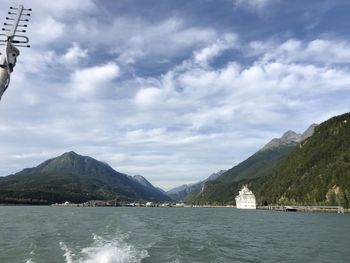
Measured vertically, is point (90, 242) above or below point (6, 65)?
below

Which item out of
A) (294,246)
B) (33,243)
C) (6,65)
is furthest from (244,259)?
(6,65)

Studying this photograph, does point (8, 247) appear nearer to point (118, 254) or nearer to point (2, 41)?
point (118, 254)

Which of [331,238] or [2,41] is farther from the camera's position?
[331,238]

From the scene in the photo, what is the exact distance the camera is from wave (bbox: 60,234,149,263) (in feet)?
159

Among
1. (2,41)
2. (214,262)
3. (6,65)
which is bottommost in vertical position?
(214,262)

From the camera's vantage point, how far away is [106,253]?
5212 cm

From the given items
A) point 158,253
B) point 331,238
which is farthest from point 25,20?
point 331,238

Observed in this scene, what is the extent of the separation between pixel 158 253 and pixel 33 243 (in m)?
20.7

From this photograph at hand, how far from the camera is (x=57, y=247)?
5934cm

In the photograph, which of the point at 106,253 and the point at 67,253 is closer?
the point at 106,253

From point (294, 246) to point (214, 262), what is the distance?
20403 millimetres

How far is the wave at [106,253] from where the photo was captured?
48312 mm

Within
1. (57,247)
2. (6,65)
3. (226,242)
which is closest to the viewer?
(6,65)

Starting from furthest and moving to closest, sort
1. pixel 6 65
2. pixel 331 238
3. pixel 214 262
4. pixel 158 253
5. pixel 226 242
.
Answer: pixel 331 238 → pixel 226 242 → pixel 158 253 → pixel 214 262 → pixel 6 65
